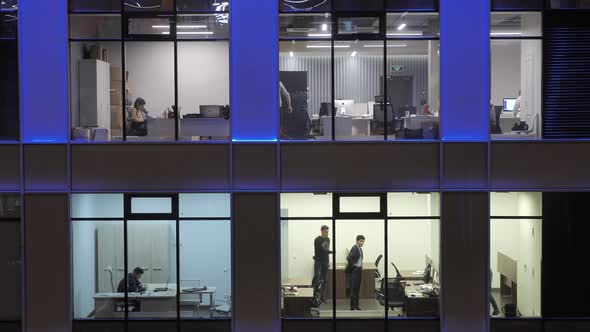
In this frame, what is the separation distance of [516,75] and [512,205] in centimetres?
264

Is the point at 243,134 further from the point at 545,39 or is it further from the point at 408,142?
the point at 545,39

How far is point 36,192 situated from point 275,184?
4712mm

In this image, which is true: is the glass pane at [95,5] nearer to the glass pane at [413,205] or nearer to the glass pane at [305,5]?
the glass pane at [305,5]

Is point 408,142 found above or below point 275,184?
above

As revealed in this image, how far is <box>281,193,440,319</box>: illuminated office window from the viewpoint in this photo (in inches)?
531

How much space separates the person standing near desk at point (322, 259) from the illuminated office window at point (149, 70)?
2.80 m

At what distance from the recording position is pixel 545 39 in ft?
44.8

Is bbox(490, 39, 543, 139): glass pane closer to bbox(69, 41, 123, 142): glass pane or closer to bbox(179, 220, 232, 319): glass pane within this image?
bbox(179, 220, 232, 319): glass pane

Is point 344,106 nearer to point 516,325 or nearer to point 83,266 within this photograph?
point 516,325

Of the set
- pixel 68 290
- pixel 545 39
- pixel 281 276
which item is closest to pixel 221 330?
pixel 281 276

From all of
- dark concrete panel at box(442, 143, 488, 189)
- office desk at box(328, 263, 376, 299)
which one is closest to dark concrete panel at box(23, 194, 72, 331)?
office desk at box(328, 263, 376, 299)

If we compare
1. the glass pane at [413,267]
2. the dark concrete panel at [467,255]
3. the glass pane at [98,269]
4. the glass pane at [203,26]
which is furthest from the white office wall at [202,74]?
the dark concrete panel at [467,255]

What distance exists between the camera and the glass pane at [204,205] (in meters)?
13.5

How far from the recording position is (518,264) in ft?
44.5
